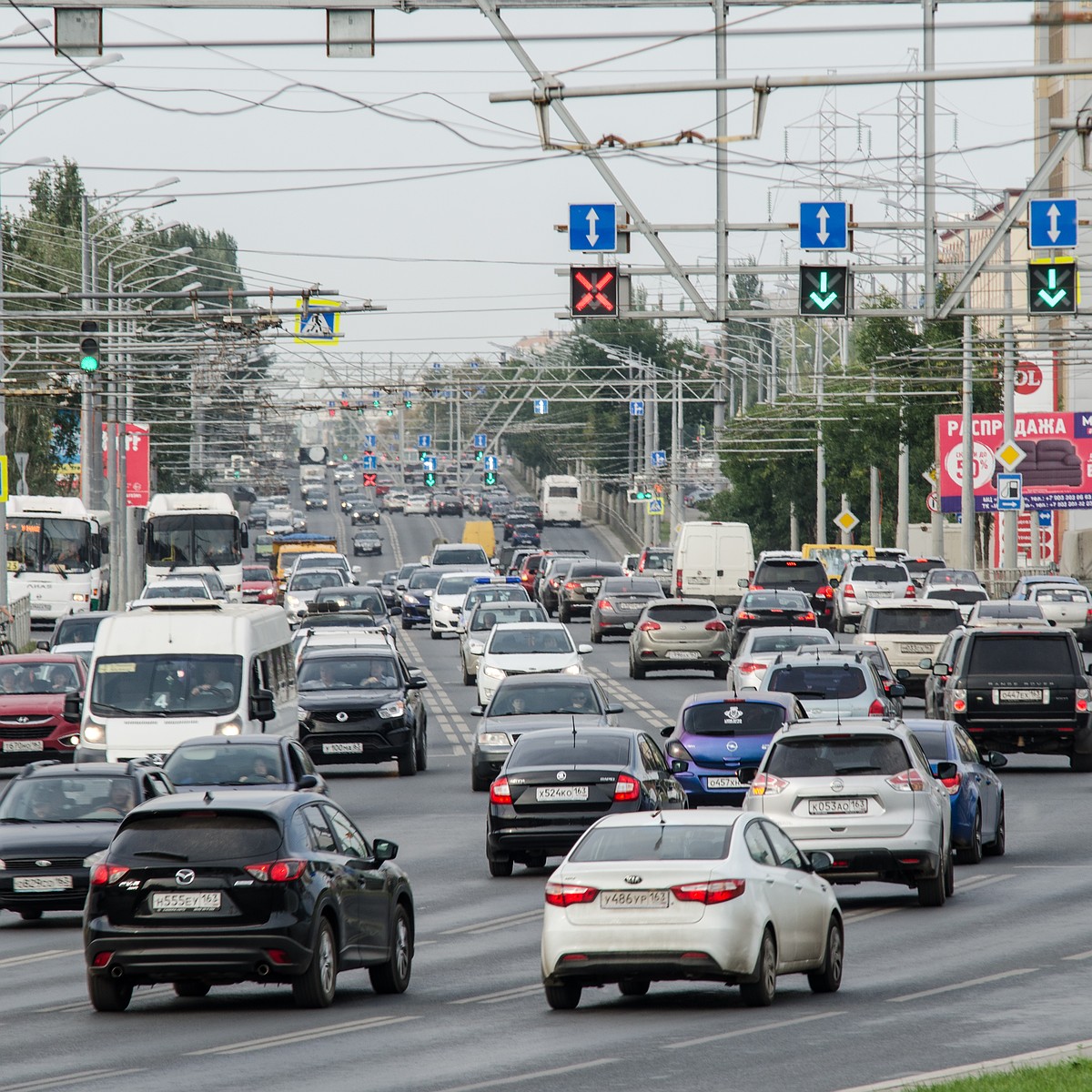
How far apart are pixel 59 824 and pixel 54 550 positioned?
143 feet

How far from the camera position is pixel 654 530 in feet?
421

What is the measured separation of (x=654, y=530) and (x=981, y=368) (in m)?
49.8

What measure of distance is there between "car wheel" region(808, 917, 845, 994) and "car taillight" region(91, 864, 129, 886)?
4.42 metres

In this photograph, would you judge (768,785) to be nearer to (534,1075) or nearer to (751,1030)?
(751,1030)

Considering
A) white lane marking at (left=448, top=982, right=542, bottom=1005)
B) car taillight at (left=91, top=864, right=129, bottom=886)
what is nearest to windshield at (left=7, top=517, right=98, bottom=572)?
white lane marking at (left=448, top=982, right=542, bottom=1005)

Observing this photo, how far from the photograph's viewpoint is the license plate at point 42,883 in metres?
19.5

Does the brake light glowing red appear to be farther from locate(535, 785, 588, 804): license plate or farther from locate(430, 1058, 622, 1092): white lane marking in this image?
locate(535, 785, 588, 804): license plate

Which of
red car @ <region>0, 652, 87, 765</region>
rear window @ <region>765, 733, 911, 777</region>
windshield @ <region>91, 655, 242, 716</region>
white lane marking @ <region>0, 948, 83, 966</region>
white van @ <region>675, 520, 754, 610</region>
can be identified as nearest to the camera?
white lane marking @ <region>0, 948, 83, 966</region>

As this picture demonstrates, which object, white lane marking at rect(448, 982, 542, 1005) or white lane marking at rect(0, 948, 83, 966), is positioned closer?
white lane marking at rect(448, 982, 542, 1005)

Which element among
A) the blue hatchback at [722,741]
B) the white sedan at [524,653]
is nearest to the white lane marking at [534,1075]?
the blue hatchback at [722,741]

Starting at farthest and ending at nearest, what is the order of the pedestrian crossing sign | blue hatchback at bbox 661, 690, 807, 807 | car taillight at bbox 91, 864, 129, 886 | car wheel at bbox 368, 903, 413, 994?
the pedestrian crossing sign
blue hatchback at bbox 661, 690, 807, 807
car wheel at bbox 368, 903, 413, 994
car taillight at bbox 91, 864, 129, 886

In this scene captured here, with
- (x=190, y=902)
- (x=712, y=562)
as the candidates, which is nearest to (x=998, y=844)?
(x=190, y=902)

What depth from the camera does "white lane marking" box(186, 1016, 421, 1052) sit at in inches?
501

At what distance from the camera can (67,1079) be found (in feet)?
38.6
